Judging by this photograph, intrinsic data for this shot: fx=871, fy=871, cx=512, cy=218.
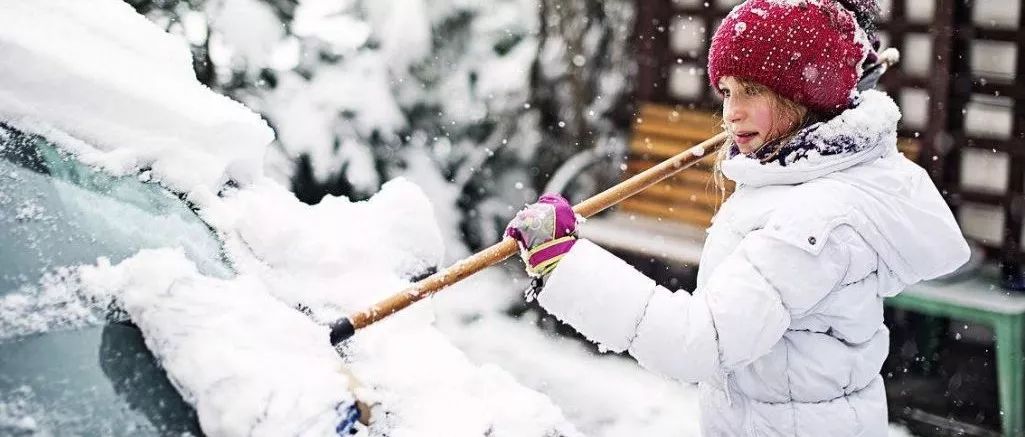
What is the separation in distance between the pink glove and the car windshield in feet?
1.76

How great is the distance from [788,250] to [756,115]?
30 cm

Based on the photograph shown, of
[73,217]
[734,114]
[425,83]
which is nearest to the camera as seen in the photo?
[73,217]

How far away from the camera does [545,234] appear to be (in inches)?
62.6

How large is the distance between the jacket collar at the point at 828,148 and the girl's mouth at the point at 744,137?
0.21 ft

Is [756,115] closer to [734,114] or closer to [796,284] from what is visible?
[734,114]

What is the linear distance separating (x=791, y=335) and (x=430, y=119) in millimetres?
4702

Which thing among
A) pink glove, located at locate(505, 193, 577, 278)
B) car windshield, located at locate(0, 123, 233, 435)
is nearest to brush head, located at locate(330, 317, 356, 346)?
car windshield, located at locate(0, 123, 233, 435)

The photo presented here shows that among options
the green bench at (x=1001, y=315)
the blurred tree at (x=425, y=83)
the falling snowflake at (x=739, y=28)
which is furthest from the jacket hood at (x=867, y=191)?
the blurred tree at (x=425, y=83)

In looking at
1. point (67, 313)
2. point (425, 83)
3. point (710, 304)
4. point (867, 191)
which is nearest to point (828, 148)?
point (867, 191)

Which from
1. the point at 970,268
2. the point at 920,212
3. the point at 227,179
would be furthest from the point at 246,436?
the point at 970,268

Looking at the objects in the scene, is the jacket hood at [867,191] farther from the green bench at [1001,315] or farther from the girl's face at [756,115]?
the green bench at [1001,315]

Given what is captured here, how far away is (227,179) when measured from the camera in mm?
1746

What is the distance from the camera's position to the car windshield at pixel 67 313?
1.13 m

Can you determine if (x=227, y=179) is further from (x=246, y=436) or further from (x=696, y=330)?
(x=696, y=330)
